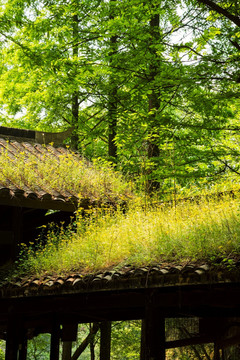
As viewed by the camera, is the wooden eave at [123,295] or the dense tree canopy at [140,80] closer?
the wooden eave at [123,295]

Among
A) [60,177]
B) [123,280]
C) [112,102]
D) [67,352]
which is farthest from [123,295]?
[67,352]

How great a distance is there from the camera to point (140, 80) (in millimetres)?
9656

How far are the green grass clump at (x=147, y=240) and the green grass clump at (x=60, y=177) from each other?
48cm

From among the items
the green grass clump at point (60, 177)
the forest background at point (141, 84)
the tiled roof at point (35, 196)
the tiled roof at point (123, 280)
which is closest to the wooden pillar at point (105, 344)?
the forest background at point (141, 84)

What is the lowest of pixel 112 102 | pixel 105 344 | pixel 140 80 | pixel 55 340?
pixel 105 344

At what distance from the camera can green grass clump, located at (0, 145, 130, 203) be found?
918cm

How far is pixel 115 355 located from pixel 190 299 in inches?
622

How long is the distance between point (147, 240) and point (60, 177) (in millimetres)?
3183

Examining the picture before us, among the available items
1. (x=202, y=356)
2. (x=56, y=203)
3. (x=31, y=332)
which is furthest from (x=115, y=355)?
(x=56, y=203)

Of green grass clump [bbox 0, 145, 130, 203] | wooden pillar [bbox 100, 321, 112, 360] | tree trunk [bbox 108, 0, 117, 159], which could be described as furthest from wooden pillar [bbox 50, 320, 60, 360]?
wooden pillar [bbox 100, 321, 112, 360]

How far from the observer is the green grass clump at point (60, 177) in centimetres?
918

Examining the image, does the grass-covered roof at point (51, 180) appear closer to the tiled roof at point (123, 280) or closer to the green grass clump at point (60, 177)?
the green grass clump at point (60, 177)

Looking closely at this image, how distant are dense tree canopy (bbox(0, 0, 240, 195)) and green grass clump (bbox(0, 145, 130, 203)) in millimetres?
1514

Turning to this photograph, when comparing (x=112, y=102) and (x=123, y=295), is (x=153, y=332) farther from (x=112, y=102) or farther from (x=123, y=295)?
(x=112, y=102)
